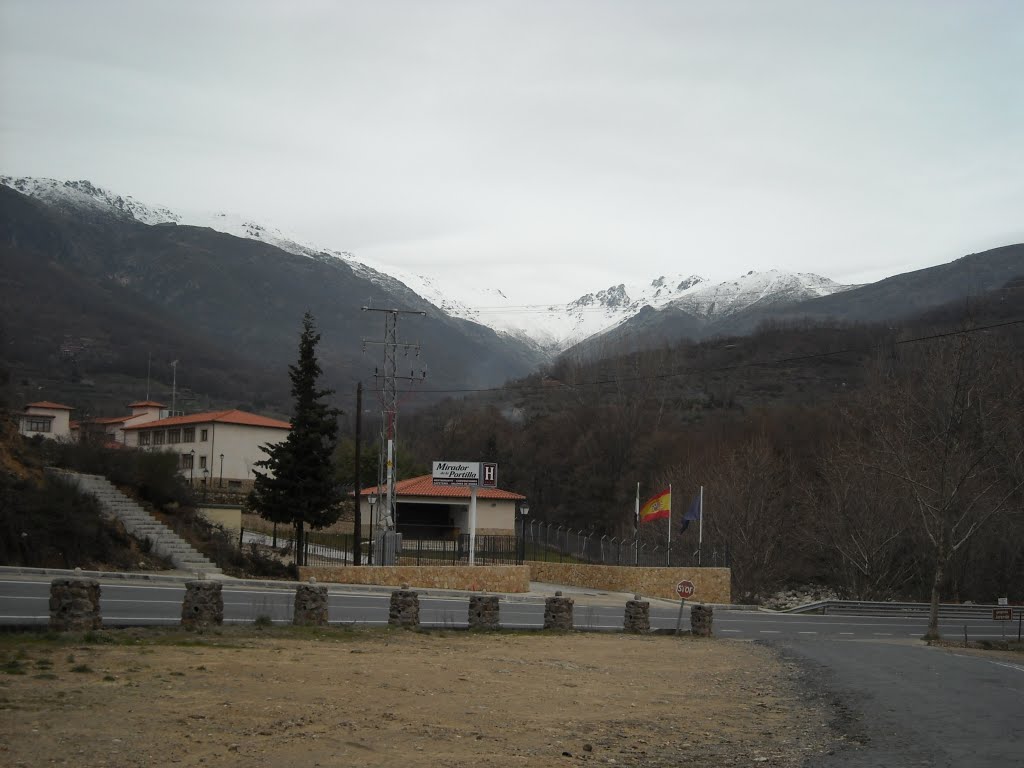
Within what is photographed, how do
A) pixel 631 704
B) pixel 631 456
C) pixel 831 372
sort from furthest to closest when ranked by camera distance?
pixel 831 372, pixel 631 456, pixel 631 704

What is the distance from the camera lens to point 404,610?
802 inches

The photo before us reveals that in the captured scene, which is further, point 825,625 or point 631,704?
point 825,625

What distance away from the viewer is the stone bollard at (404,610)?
66.7 ft

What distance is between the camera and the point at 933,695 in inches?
604

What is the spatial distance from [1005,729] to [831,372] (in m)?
92.1

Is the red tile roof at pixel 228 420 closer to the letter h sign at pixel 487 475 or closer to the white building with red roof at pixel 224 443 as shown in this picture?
the white building with red roof at pixel 224 443

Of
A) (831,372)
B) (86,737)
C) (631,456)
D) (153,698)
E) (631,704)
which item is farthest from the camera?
(831,372)

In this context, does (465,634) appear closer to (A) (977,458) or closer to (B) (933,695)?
(B) (933,695)

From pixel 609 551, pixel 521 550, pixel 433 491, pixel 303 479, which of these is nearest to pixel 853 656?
pixel 521 550

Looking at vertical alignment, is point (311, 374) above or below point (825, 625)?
above

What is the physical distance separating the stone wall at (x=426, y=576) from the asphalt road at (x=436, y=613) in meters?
1.99

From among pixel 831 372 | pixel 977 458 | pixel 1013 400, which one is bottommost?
pixel 977 458

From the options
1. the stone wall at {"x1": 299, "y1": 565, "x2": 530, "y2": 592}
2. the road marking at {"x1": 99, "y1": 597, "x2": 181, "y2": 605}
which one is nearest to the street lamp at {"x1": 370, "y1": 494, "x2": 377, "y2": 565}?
the stone wall at {"x1": 299, "y1": 565, "x2": 530, "y2": 592}

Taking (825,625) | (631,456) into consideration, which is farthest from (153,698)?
(631,456)
